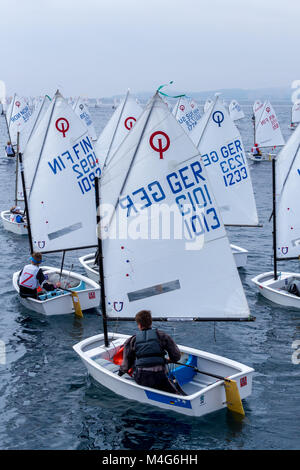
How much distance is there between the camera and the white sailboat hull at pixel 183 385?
36.3 feet

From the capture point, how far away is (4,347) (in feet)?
50.4

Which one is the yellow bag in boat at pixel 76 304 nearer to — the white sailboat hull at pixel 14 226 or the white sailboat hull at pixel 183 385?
the white sailboat hull at pixel 183 385

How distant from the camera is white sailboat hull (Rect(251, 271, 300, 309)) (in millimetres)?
17766

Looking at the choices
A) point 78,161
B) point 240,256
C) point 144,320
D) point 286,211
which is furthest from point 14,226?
point 144,320

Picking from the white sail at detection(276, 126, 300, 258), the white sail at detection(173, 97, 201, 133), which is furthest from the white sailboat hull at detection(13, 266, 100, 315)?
the white sail at detection(173, 97, 201, 133)

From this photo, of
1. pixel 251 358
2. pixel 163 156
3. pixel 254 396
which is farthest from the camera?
pixel 251 358

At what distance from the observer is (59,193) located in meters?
17.8

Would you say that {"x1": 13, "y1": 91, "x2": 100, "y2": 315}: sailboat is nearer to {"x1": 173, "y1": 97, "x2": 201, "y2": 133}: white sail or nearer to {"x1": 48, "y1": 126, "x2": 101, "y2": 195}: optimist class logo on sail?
{"x1": 48, "y1": 126, "x2": 101, "y2": 195}: optimist class logo on sail

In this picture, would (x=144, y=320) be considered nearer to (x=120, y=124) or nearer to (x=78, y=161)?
(x=78, y=161)

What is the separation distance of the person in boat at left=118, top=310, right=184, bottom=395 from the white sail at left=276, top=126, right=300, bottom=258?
8620 mm

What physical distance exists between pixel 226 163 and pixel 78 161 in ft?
20.2

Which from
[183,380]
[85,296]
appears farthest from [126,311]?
[85,296]

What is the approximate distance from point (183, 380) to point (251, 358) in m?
2.98
